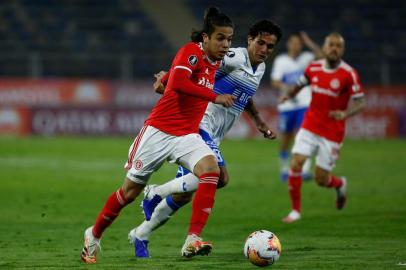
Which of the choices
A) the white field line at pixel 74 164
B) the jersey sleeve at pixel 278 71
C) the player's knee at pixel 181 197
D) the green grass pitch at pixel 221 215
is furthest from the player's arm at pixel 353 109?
the white field line at pixel 74 164

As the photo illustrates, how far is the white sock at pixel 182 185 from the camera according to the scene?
373 inches

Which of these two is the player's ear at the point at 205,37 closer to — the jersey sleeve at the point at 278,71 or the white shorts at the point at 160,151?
the white shorts at the point at 160,151

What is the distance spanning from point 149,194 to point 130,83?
21.1 metres

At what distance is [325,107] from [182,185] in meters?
4.73

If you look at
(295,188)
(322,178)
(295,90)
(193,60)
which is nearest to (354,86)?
(295,90)

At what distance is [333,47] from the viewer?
43.9 ft

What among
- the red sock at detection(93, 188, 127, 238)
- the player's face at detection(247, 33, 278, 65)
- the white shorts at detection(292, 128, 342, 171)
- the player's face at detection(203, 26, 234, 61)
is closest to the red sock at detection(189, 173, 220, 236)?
the red sock at detection(93, 188, 127, 238)

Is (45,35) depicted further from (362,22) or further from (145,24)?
(362,22)

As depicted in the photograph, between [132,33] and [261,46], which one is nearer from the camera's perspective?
[261,46]

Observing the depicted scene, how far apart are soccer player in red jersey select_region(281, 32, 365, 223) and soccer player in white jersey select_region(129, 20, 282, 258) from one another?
10.6 feet

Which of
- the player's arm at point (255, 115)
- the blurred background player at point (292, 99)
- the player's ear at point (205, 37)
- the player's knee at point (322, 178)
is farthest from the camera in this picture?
the blurred background player at point (292, 99)

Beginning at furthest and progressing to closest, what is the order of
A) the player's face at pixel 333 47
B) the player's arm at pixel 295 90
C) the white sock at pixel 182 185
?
1. the player's arm at pixel 295 90
2. the player's face at pixel 333 47
3. the white sock at pixel 182 185

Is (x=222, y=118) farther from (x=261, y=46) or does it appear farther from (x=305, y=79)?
(x=305, y=79)

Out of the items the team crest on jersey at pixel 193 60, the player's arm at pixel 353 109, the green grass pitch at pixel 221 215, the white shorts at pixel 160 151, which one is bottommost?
the green grass pitch at pixel 221 215
